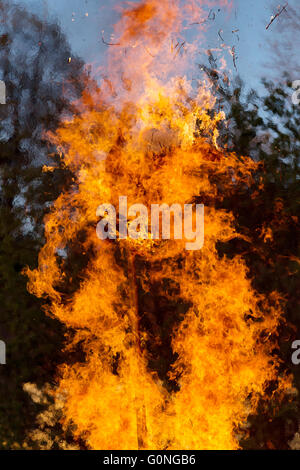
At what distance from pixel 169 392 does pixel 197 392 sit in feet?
6.74

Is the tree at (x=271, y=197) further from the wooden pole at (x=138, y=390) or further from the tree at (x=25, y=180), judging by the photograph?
the wooden pole at (x=138, y=390)

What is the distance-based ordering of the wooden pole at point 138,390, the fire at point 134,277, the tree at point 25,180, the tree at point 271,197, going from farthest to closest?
the tree at point 271,197 < the tree at point 25,180 < the wooden pole at point 138,390 < the fire at point 134,277

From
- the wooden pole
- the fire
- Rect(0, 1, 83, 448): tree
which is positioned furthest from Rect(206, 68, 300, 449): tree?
the wooden pole

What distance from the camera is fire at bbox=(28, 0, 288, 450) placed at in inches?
354

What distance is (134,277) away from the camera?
30.9ft

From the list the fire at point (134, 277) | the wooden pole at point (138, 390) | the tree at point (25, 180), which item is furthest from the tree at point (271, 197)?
the wooden pole at point (138, 390)

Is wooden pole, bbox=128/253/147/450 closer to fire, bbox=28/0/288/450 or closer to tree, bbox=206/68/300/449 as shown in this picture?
fire, bbox=28/0/288/450

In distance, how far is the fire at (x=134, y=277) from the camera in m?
8.98

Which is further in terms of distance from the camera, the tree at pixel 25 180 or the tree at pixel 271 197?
the tree at pixel 271 197

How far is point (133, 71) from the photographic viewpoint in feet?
31.2

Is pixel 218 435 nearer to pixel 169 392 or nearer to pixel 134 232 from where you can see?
pixel 169 392

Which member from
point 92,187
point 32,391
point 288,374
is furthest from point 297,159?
point 32,391

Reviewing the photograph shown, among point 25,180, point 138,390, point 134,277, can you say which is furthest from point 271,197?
point 138,390
